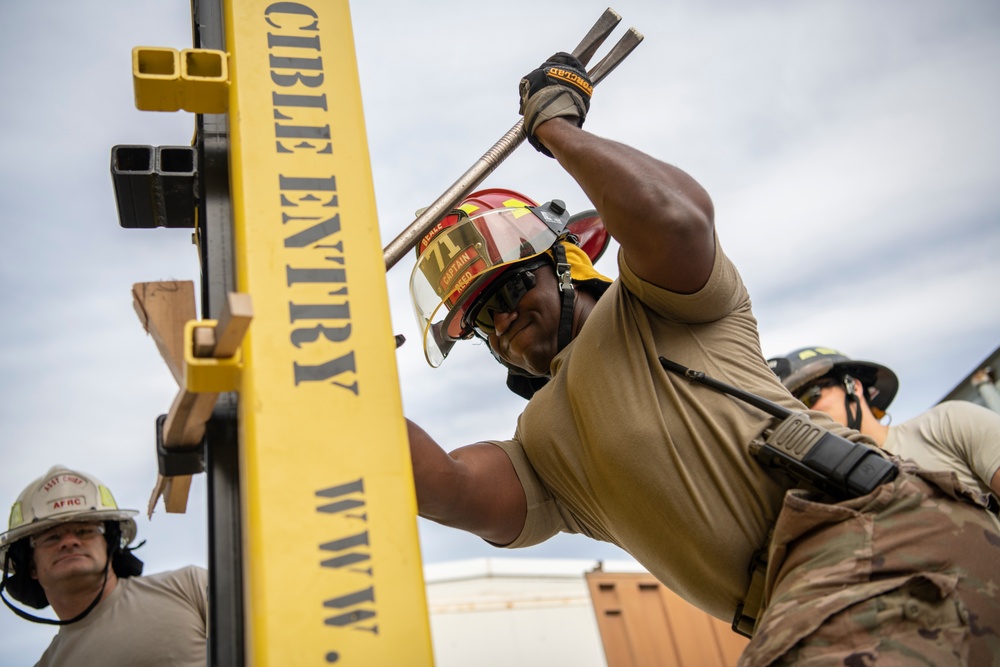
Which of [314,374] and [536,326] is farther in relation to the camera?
[536,326]

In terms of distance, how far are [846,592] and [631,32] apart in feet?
6.90

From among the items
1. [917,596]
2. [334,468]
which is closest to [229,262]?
[334,468]

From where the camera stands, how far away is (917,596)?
1829 mm

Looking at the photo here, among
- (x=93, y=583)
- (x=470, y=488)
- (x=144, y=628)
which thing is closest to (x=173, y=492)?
(x=470, y=488)

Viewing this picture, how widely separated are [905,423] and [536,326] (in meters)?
2.09

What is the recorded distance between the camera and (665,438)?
7.28 ft

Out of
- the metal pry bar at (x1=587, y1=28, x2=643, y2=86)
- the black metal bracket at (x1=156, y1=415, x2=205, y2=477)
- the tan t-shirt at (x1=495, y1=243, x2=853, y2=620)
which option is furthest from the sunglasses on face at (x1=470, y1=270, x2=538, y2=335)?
the black metal bracket at (x1=156, y1=415, x2=205, y2=477)

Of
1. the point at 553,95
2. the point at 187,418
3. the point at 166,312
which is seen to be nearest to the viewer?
the point at 187,418

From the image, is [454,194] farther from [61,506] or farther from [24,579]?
[24,579]

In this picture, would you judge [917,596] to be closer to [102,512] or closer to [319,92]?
[319,92]

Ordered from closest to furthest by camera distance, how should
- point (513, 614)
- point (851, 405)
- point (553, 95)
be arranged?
point (553, 95)
point (851, 405)
point (513, 614)

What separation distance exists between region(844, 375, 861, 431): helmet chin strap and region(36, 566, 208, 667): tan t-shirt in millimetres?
3397

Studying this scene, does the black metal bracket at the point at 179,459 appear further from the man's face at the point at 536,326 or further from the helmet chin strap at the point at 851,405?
the helmet chin strap at the point at 851,405

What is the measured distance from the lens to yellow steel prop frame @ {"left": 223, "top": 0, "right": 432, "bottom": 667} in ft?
4.03
